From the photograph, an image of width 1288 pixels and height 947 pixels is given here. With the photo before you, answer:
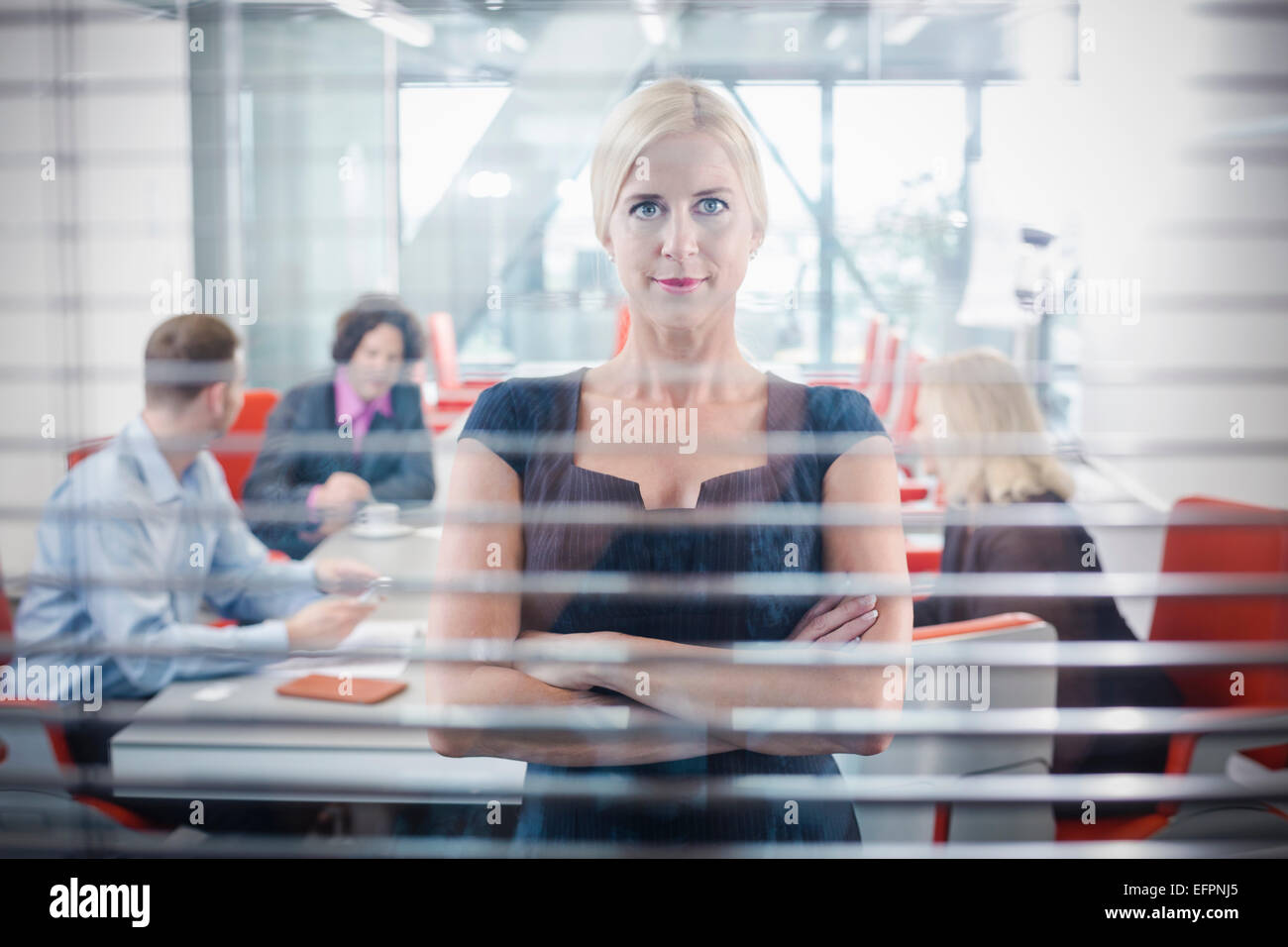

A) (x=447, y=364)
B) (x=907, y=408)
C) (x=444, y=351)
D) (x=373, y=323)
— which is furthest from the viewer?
(x=907, y=408)

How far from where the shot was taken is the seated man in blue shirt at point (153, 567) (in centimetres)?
188

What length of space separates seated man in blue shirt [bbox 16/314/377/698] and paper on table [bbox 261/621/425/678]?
0.03 m

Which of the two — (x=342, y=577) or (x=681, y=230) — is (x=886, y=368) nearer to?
(x=681, y=230)

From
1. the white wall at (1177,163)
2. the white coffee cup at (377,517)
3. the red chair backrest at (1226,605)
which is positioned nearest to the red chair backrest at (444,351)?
the white coffee cup at (377,517)

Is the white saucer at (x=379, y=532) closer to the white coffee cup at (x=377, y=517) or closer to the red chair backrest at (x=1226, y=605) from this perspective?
the white coffee cup at (x=377, y=517)

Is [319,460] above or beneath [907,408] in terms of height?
beneath

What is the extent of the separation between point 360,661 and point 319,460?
51 centimetres

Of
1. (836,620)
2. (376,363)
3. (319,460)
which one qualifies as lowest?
(836,620)

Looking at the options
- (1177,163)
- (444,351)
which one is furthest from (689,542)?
(444,351)

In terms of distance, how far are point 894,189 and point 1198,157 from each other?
20.9 inches

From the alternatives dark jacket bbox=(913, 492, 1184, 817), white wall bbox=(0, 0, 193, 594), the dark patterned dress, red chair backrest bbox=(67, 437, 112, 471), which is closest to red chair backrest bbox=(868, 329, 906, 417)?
dark jacket bbox=(913, 492, 1184, 817)

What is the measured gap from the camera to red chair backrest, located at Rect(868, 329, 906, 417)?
2170 mm

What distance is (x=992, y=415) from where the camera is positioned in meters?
2.12

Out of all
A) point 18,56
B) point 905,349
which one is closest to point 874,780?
point 905,349
